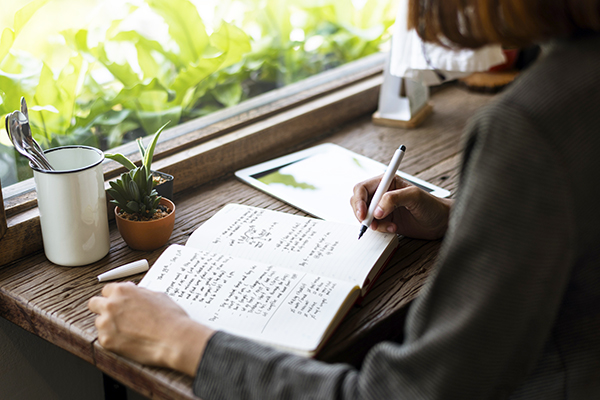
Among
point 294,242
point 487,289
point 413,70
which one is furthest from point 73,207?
point 413,70

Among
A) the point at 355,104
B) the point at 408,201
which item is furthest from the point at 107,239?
the point at 355,104

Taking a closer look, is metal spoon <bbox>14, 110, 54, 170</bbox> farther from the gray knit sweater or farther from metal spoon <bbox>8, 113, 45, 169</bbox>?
the gray knit sweater

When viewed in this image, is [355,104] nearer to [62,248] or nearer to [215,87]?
[215,87]

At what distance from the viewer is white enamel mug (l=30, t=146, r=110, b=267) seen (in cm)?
76

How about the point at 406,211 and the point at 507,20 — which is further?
the point at 406,211

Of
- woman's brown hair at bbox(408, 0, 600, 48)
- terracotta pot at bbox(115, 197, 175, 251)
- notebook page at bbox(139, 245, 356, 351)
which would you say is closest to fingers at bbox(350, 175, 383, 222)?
notebook page at bbox(139, 245, 356, 351)

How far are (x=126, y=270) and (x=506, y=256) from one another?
54 cm

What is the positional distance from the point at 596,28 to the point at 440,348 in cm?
30

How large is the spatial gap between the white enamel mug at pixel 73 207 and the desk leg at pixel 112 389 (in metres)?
0.19

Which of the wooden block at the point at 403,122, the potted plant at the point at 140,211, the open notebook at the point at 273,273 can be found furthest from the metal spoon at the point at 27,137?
the wooden block at the point at 403,122

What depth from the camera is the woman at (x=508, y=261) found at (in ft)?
1.51

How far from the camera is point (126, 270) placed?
0.81 m

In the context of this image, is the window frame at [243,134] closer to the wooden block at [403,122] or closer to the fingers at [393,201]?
the wooden block at [403,122]

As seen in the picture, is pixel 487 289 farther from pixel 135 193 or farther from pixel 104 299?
pixel 135 193
